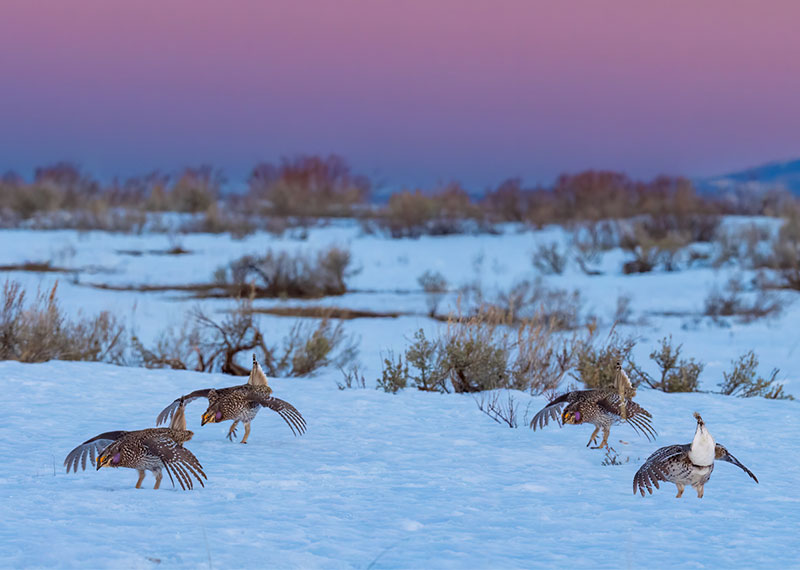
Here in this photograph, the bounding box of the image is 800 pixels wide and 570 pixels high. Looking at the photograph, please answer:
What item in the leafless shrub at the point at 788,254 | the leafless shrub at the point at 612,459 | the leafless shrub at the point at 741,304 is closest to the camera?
the leafless shrub at the point at 612,459

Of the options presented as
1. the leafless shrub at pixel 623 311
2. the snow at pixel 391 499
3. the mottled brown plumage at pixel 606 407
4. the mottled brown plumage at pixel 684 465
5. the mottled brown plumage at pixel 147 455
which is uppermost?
the leafless shrub at pixel 623 311

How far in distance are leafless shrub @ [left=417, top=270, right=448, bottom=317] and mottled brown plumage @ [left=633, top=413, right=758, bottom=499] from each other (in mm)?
13633

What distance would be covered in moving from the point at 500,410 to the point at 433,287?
42.1 ft

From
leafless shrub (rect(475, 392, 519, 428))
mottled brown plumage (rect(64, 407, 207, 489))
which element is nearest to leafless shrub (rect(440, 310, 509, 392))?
leafless shrub (rect(475, 392, 519, 428))

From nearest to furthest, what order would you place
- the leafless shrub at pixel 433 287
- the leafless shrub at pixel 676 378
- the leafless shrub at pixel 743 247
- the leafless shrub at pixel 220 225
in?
the leafless shrub at pixel 676 378, the leafless shrub at pixel 433 287, the leafless shrub at pixel 743 247, the leafless shrub at pixel 220 225

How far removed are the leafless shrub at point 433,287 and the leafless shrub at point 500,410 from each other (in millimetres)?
10251

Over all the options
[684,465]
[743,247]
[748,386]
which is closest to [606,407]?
[684,465]

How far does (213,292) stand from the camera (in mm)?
19969

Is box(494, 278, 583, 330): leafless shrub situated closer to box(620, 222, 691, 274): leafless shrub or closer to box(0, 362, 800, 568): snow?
box(620, 222, 691, 274): leafless shrub

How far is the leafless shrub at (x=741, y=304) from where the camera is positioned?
671 inches

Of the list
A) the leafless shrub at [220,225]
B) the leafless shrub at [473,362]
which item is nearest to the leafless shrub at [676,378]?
the leafless shrub at [473,362]

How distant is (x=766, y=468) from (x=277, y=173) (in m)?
45.0

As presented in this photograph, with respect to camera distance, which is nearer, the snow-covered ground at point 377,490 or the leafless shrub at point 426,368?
the snow-covered ground at point 377,490

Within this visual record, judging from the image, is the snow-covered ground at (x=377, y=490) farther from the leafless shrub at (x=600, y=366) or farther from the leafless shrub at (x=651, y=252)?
the leafless shrub at (x=651, y=252)
